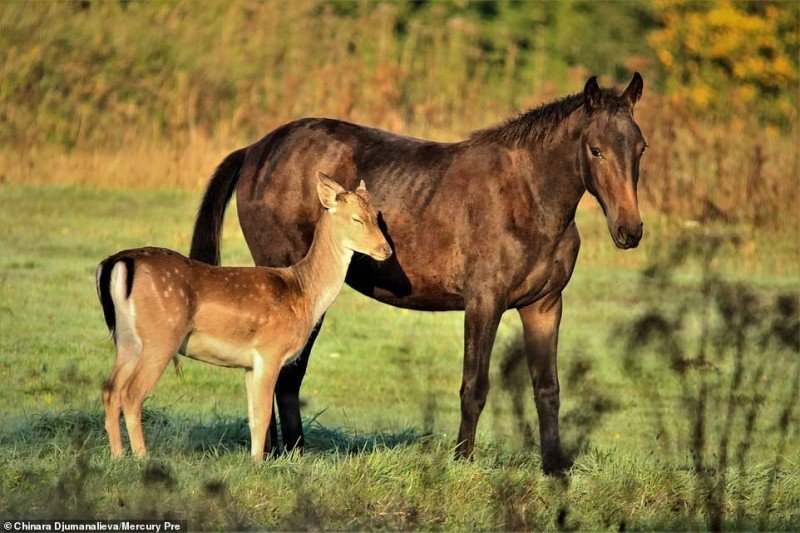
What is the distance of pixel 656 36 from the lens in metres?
29.6

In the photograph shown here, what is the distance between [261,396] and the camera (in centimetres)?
861

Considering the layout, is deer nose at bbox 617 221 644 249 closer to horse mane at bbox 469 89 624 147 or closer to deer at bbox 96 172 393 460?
horse mane at bbox 469 89 624 147

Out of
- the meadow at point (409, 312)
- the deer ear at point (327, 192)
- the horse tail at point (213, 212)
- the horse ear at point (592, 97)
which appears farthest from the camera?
the horse tail at point (213, 212)

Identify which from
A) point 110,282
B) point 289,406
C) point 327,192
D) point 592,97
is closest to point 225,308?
point 110,282

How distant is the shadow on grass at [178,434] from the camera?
9008 mm

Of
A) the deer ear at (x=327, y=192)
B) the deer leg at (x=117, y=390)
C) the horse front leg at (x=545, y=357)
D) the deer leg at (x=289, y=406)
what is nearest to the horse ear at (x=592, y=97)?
the horse front leg at (x=545, y=357)

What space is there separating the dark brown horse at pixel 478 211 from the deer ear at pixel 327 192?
697mm

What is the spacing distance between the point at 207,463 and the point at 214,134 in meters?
14.1

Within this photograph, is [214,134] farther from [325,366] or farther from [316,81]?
[325,366]

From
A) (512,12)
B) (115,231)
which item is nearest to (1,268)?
(115,231)

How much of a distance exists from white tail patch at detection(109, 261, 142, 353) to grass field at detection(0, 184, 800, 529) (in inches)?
24.8

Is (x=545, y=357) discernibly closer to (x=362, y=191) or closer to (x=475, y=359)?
(x=475, y=359)

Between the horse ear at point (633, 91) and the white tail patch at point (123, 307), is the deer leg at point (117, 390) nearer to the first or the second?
the white tail patch at point (123, 307)

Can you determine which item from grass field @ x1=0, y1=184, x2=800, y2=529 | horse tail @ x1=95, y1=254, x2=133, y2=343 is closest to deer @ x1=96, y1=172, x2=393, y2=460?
horse tail @ x1=95, y1=254, x2=133, y2=343
